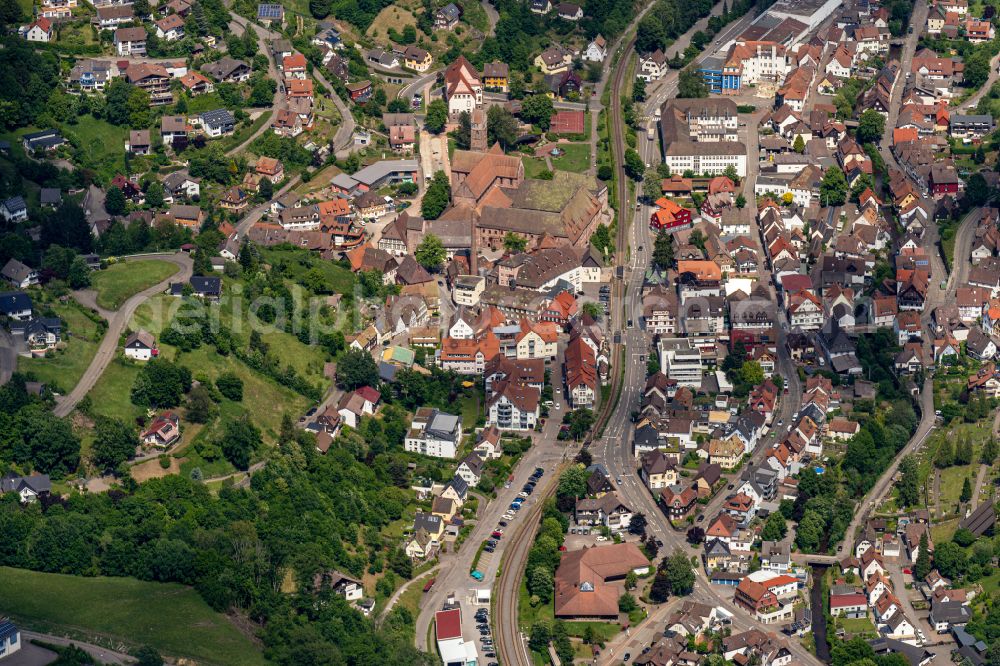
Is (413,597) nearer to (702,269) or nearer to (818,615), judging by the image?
(818,615)

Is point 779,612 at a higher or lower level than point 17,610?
lower

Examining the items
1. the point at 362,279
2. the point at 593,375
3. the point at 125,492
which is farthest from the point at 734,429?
the point at 125,492

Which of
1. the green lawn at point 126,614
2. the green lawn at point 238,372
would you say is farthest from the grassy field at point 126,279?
the green lawn at point 126,614

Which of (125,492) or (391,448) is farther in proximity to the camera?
(391,448)

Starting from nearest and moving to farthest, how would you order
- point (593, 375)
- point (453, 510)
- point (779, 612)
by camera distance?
point (779, 612) < point (453, 510) < point (593, 375)

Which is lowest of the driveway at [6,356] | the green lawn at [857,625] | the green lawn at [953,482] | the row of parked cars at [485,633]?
the green lawn at [857,625]

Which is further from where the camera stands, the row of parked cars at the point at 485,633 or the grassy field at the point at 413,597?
the grassy field at the point at 413,597

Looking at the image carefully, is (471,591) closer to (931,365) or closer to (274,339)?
(274,339)

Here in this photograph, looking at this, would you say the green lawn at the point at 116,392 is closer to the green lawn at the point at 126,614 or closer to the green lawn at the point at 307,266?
the green lawn at the point at 126,614

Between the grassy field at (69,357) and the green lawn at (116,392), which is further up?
the grassy field at (69,357)
